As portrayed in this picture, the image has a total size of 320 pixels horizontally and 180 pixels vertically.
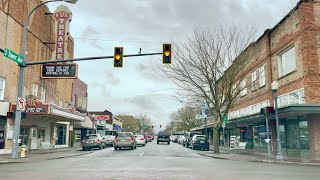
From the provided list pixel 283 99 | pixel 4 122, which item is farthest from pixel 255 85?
pixel 4 122

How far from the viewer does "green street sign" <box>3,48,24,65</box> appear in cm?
1908

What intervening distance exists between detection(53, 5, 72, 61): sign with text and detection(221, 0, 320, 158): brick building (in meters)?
18.1

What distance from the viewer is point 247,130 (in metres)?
36.7

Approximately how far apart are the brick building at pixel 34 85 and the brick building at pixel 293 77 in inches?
741

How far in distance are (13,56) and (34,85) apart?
12.5 m

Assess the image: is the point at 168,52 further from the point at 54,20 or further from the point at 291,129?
the point at 54,20

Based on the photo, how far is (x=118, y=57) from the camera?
62.9 ft

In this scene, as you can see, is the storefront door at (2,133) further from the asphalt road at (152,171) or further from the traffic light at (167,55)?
the traffic light at (167,55)

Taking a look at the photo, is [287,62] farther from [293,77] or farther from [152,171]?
[152,171]

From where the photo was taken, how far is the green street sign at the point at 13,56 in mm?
19078

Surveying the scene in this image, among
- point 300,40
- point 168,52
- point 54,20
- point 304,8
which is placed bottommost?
point 168,52

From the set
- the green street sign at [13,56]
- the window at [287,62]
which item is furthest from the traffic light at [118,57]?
the window at [287,62]

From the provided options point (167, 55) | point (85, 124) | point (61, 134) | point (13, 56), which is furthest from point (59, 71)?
point (85, 124)

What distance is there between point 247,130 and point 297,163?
1838 centimetres
